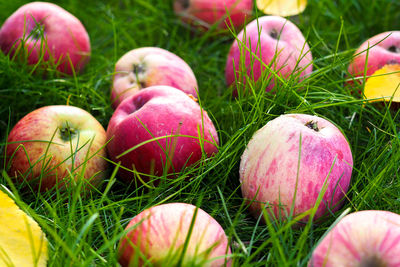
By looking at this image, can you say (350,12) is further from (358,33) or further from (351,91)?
(351,91)

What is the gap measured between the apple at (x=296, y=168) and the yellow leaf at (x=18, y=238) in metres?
0.63

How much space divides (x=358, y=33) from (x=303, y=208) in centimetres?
139

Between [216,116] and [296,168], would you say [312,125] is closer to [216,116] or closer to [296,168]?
[296,168]

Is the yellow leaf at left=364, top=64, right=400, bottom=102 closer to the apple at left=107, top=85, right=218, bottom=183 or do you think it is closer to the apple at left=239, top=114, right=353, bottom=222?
the apple at left=239, top=114, right=353, bottom=222

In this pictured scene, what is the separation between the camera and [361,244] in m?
1.22

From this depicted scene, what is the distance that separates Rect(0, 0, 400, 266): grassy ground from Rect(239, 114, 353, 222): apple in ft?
0.20

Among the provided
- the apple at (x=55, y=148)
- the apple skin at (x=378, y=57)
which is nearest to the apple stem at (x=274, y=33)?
the apple skin at (x=378, y=57)

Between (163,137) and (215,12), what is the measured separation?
1.27 meters

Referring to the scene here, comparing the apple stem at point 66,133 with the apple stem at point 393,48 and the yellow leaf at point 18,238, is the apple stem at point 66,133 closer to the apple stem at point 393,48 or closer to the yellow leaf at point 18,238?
the yellow leaf at point 18,238

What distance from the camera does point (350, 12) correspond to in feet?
8.76

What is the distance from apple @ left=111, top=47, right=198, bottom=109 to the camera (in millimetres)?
2010

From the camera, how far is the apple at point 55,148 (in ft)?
5.57

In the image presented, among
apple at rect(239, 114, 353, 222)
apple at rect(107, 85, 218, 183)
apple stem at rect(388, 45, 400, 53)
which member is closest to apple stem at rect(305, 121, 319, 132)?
apple at rect(239, 114, 353, 222)

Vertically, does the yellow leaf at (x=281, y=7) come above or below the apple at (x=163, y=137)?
above
